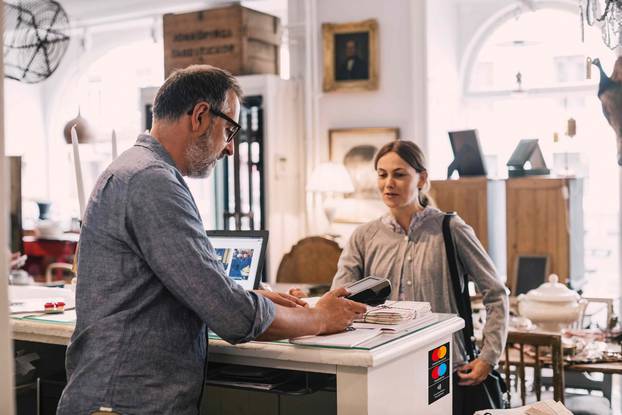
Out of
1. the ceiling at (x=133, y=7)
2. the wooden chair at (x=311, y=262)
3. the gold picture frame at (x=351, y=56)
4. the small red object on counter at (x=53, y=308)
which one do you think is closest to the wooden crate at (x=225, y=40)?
the gold picture frame at (x=351, y=56)

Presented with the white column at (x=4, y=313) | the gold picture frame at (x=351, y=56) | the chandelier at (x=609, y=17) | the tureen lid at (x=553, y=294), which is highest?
the gold picture frame at (x=351, y=56)

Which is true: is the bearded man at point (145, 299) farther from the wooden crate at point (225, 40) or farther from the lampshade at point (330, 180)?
the wooden crate at point (225, 40)

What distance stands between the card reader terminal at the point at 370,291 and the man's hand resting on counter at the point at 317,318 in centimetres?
6

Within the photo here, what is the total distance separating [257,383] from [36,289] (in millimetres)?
1699

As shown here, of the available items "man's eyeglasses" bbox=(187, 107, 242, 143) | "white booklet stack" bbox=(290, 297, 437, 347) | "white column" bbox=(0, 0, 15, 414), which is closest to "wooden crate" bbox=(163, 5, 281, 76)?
"white booklet stack" bbox=(290, 297, 437, 347)

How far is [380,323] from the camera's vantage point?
240 cm

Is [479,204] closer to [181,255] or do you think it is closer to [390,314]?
[390,314]

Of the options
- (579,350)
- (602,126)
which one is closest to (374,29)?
(602,126)

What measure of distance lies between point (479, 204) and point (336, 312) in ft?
13.9

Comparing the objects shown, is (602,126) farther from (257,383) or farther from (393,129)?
(257,383)

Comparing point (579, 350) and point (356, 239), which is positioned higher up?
point (356, 239)

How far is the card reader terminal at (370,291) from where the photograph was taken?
2432 mm

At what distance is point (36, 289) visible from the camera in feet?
11.9

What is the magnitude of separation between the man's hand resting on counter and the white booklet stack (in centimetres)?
3
